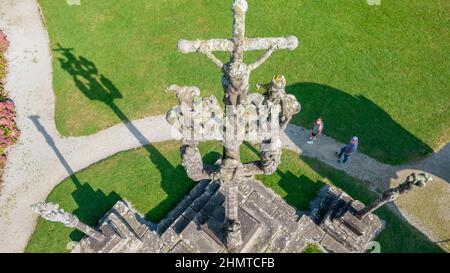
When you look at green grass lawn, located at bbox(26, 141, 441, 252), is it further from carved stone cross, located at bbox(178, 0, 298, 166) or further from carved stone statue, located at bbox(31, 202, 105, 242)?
carved stone cross, located at bbox(178, 0, 298, 166)

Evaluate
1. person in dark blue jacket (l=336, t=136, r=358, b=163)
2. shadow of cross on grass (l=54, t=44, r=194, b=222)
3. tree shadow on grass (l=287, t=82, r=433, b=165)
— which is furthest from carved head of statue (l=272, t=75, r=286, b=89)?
tree shadow on grass (l=287, t=82, r=433, b=165)

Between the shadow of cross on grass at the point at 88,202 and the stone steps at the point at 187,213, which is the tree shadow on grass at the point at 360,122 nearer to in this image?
the stone steps at the point at 187,213

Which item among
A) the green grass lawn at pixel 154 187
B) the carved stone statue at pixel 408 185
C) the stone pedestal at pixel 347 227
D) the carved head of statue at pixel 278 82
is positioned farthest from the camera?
the green grass lawn at pixel 154 187

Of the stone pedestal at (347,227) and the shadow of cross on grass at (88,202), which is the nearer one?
the stone pedestal at (347,227)

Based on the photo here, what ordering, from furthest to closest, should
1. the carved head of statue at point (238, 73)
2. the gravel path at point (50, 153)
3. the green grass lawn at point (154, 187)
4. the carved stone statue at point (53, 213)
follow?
the gravel path at point (50, 153) → the green grass lawn at point (154, 187) → the carved stone statue at point (53, 213) → the carved head of statue at point (238, 73)

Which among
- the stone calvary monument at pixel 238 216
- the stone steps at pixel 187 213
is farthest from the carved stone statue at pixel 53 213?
the stone steps at pixel 187 213

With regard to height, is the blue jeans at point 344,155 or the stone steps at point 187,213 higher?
the blue jeans at point 344,155

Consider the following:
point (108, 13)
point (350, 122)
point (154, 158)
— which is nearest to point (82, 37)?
point (108, 13)
